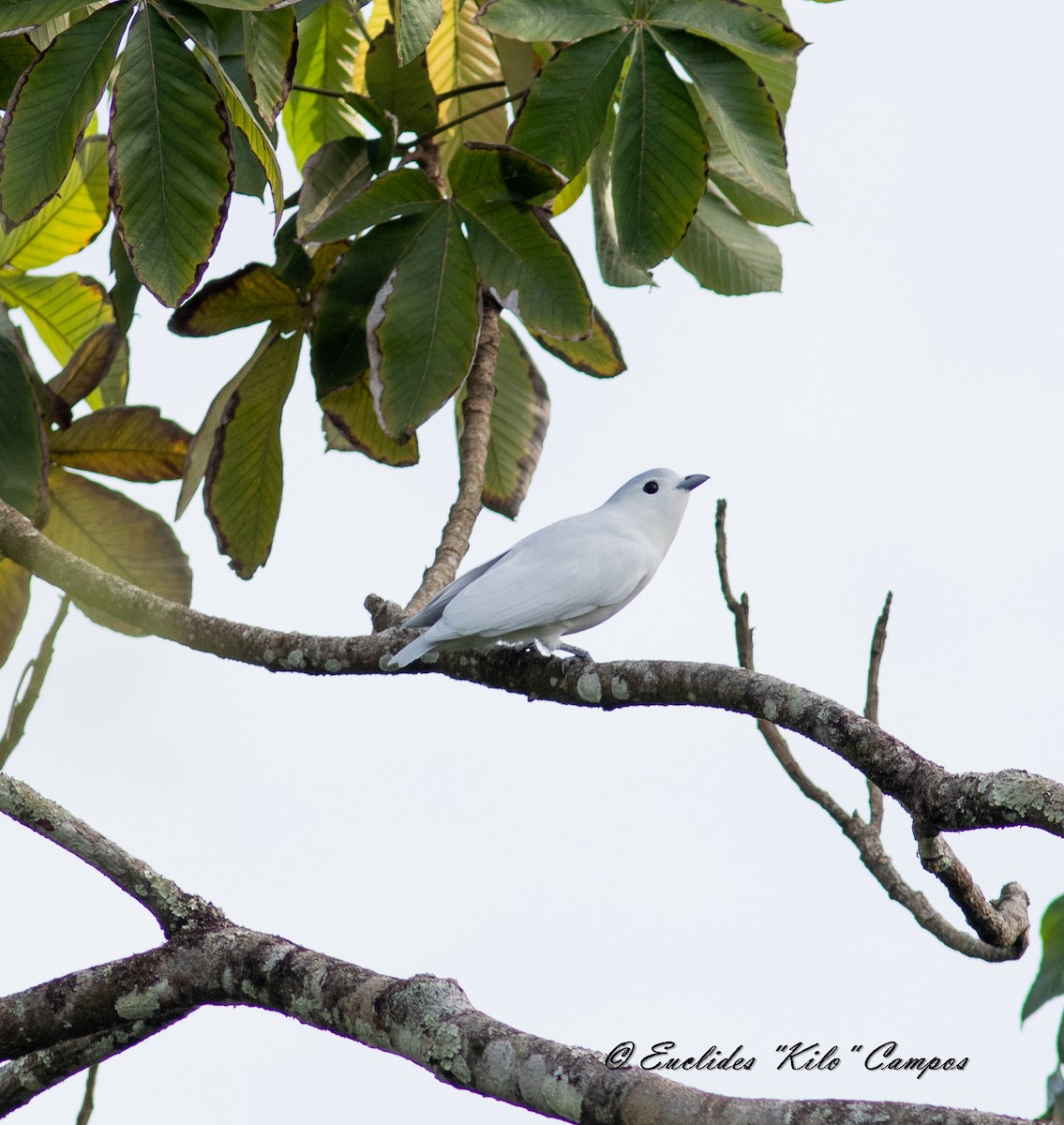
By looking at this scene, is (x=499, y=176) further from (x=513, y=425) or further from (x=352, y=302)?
(x=513, y=425)

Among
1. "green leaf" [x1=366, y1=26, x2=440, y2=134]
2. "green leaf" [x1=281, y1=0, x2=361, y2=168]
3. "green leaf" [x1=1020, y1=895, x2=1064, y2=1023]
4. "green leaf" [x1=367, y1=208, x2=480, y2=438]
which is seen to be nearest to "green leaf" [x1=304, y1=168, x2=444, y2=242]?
"green leaf" [x1=367, y1=208, x2=480, y2=438]

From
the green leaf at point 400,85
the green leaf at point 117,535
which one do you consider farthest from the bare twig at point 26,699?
the green leaf at point 400,85

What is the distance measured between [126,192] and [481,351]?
1.07 metres

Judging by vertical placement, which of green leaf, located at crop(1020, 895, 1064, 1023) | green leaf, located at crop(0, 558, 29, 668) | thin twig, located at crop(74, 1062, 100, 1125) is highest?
green leaf, located at crop(0, 558, 29, 668)

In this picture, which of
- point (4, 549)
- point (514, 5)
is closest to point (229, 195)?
point (514, 5)

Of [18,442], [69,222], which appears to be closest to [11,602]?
[18,442]

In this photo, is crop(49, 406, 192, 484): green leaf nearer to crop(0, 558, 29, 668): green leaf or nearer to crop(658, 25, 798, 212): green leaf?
crop(0, 558, 29, 668): green leaf

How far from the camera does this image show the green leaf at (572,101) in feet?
8.32

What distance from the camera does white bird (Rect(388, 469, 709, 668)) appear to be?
2.32 meters

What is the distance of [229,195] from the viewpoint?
220 cm

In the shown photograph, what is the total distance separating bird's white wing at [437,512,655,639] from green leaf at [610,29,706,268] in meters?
0.59

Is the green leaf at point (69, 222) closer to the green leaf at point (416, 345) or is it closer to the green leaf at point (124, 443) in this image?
the green leaf at point (124, 443)

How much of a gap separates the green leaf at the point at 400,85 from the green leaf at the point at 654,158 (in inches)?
24.1

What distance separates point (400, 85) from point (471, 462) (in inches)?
35.0
